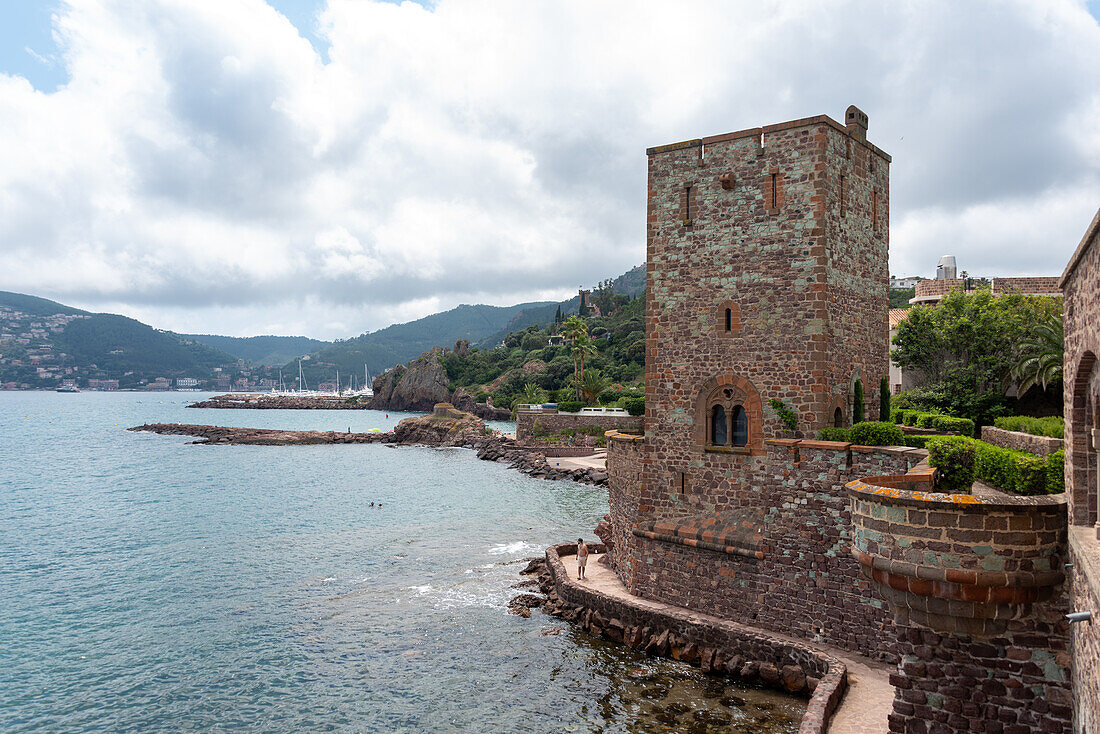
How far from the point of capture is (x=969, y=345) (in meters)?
28.1

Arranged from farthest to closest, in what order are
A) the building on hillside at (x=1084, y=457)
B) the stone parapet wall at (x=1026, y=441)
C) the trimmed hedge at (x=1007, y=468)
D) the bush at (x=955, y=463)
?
the stone parapet wall at (x=1026, y=441), the bush at (x=955, y=463), the trimmed hedge at (x=1007, y=468), the building on hillside at (x=1084, y=457)

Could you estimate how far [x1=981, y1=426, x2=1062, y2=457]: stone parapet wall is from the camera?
12.5 meters

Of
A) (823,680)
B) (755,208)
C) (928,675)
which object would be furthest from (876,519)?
(755,208)

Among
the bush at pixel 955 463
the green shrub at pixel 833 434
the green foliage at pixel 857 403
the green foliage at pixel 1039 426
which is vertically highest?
the green foliage at pixel 857 403

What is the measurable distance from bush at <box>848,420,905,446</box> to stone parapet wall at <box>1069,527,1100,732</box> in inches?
248

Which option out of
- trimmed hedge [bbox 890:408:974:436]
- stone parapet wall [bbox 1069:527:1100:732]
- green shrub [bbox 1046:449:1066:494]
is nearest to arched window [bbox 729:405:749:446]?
trimmed hedge [bbox 890:408:974:436]

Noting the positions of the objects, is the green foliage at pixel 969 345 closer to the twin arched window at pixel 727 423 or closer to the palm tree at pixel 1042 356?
the palm tree at pixel 1042 356

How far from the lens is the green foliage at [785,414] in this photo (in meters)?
14.8

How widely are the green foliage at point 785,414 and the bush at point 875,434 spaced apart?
1.22 m

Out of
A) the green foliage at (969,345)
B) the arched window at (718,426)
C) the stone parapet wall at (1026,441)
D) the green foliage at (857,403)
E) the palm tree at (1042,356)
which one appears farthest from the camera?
the green foliage at (969,345)

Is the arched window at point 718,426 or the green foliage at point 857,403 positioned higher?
the green foliage at point 857,403

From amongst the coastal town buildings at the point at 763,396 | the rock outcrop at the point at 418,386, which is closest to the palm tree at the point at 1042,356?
the coastal town buildings at the point at 763,396

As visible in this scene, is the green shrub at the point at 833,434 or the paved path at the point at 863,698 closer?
the paved path at the point at 863,698

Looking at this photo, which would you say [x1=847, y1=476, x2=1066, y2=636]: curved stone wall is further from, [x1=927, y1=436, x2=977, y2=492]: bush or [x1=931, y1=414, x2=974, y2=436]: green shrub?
[x1=931, y1=414, x2=974, y2=436]: green shrub
